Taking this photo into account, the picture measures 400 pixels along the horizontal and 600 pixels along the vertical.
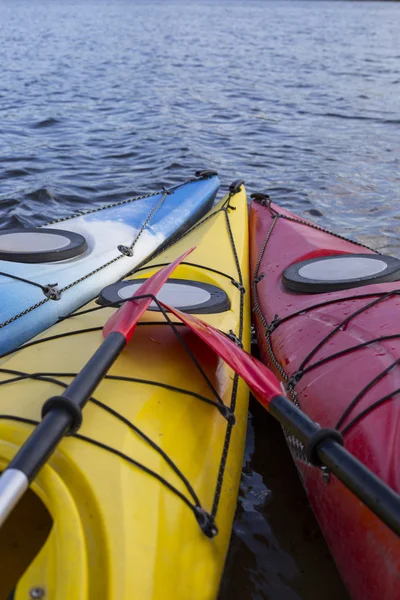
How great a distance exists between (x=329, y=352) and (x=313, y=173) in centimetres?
457

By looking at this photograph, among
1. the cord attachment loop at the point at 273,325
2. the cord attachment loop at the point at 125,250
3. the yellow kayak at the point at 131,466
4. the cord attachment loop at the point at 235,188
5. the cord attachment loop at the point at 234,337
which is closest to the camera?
the yellow kayak at the point at 131,466

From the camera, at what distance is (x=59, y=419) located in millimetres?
1706

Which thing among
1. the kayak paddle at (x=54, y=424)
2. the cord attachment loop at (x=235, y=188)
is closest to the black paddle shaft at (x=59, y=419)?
the kayak paddle at (x=54, y=424)

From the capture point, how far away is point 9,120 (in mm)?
8539

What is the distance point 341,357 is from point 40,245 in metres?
1.94

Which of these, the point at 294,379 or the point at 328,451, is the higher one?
the point at 294,379

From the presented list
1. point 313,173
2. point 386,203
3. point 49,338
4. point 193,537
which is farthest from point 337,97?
point 193,537

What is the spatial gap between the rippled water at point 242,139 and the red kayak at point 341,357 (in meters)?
0.27

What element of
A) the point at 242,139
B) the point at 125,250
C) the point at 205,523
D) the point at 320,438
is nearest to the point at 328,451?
the point at 320,438

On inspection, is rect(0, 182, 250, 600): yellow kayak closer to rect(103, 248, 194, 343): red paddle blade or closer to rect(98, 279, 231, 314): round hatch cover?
rect(98, 279, 231, 314): round hatch cover

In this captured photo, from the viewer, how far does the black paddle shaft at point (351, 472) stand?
4.89 ft

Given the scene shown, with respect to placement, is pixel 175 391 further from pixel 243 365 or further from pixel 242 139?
pixel 242 139

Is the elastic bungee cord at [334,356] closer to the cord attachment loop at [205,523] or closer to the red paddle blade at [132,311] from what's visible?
the cord attachment loop at [205,523]

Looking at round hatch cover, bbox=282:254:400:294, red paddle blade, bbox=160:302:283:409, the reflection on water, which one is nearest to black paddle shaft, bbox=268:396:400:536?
red paddle blade, bbox=160:302:283:409
